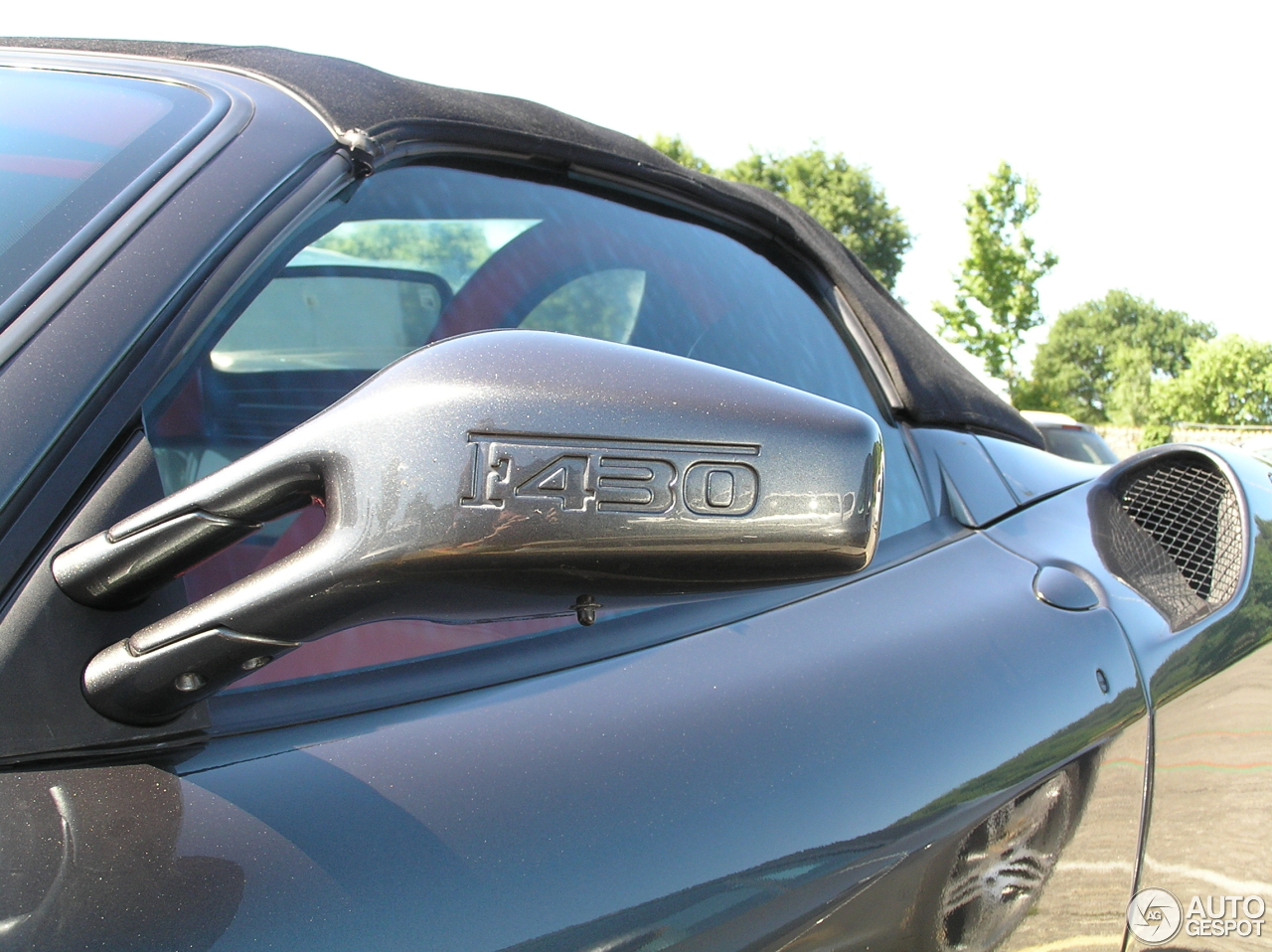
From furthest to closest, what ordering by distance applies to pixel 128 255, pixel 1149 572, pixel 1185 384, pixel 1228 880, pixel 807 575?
pixel 1185 384 → pixel 1149 572 → pixel 1228 880 → pixel 128 255 → pixel 807 575

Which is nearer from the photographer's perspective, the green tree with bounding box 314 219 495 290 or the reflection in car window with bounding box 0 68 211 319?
the reflection in car window with bounding box 0 68 211 319

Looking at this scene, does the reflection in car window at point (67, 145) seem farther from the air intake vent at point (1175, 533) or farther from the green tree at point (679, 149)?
the green tree at point (679, 149)

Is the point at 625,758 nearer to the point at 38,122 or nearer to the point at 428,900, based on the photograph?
the point at 428,900

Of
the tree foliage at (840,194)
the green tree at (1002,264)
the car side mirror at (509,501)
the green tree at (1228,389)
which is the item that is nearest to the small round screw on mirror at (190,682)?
the car side mirror at (509,501)


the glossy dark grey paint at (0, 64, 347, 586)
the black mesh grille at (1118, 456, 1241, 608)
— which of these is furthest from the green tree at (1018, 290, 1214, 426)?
the glossy dark grey paint at (0, 64, 347, 586)

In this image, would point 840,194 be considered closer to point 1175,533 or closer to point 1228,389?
point 1228,389

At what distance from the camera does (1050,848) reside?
1056 mm

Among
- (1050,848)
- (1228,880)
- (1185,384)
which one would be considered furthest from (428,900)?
(1185,384)

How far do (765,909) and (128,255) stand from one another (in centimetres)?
73

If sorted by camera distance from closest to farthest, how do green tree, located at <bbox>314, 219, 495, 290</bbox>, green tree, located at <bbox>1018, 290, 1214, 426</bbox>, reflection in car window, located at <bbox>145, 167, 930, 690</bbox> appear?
reflection in car window, located at <bbox>145, 167, 930, 690</bbox>
green tree, located at <bbox>314, 219, 495, 290</bbox>
green tree, located at <bbox>1018, 290, 1214, 426</bbox>

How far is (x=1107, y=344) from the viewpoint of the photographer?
68.1m

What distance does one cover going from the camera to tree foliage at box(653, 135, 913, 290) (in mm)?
37531

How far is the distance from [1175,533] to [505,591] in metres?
1.26

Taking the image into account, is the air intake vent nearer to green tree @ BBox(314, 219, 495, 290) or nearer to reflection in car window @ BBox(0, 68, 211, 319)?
green tree @ BBox(314, 219, 495, 290)
